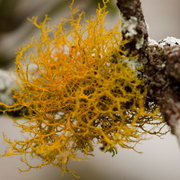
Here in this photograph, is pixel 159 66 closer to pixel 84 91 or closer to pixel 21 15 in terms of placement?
pixel 84 91

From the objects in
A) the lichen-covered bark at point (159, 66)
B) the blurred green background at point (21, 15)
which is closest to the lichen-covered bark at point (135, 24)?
the lichen-covered bark at point (159, 66)

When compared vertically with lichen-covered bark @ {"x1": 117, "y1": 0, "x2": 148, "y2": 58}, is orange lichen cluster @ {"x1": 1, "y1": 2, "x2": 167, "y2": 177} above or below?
below

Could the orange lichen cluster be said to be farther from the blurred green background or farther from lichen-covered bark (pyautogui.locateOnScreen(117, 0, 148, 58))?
the blurred green background

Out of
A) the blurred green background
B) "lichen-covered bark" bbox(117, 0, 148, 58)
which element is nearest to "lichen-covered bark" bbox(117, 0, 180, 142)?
"lichen-covered bark" bbox(117, 0, 148, 58)

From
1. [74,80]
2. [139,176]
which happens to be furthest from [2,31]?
[139,176]

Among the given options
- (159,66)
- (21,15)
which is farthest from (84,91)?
(21,15)

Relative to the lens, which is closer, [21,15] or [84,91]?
[84,91]

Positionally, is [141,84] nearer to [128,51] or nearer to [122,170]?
[128,51]

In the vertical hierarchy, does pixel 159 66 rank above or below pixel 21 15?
below

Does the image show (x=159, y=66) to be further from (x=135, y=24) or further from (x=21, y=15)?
(x=21, y=15)

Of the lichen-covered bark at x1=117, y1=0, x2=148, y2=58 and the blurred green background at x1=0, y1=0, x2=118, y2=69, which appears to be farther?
the blurred green background at x1=0, y1=0, x2=118, y2=69

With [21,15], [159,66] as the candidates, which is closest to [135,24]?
[159,66]
